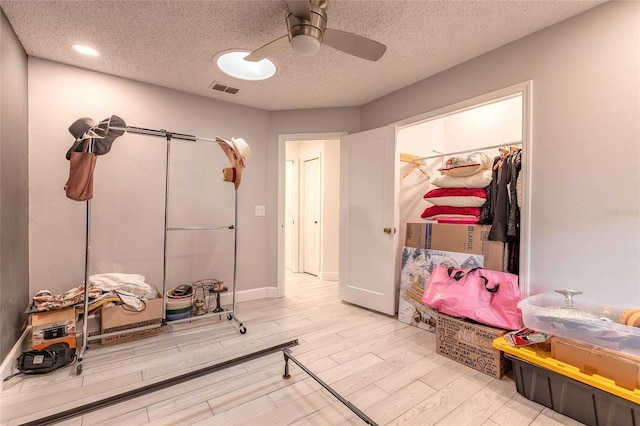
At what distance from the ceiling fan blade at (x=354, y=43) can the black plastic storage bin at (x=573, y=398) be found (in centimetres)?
211

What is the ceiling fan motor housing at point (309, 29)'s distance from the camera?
1593 millimetres

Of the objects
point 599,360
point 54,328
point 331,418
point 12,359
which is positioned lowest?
point 331,418

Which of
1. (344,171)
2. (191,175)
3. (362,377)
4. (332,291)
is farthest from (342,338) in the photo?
(191,175)

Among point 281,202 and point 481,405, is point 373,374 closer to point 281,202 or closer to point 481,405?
point 481,405

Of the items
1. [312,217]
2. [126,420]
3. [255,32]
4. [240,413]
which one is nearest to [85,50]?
[255,32]

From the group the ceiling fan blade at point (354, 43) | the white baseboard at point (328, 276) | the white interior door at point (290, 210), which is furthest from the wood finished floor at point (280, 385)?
the white interior door at point (290, 210)

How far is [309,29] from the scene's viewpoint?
1594mm

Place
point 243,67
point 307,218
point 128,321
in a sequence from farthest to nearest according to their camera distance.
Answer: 1. point 307,218
2. point 243,67
3. point 128,321

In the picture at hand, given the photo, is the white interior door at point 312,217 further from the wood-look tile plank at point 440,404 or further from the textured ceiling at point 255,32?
the wood-look tile plank at point 440,404

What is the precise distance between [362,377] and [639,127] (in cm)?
229

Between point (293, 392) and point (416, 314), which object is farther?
point (416, 314)

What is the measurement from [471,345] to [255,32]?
110 inches

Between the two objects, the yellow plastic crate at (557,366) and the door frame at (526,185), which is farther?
the door frame at (526,185)

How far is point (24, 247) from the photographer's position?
226 centimetres
